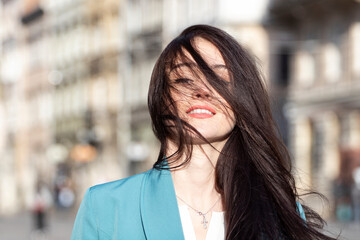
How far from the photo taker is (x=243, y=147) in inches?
142

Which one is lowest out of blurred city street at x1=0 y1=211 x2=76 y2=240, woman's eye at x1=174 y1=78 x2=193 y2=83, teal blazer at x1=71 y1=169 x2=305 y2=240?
blurred city street at x1=0 y1=211 x2=76 y2=240

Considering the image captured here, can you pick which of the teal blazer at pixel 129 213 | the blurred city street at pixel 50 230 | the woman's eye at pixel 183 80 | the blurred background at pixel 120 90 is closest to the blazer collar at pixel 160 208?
the teal blazer at pixel 129 213

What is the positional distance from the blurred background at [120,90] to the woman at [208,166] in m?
13.5

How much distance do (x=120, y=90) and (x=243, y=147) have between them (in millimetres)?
43555

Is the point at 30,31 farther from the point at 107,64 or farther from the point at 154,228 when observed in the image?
the point at 154,228

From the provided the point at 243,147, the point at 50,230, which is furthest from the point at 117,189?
the point at 50,230

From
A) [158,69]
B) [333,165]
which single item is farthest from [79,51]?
[158,69]

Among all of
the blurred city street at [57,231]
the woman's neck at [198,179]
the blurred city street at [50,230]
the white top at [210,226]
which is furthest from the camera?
the blurred city street at [50,230]

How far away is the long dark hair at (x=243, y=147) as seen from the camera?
3391 millimetres

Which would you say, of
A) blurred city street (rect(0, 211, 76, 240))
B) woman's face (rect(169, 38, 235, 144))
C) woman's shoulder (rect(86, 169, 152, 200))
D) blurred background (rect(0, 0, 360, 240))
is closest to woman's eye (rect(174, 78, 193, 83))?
woman's face (rect(169, 38, 235, 144))

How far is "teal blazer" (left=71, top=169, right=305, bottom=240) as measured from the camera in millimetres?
3195

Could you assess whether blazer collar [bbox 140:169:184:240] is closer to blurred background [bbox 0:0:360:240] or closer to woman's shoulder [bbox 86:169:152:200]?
woman's shoulder [bbox 86:169:152:200]

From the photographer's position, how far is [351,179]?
1120 inches

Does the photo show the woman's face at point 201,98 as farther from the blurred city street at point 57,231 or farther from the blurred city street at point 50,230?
the blurred city street at point 50,230
